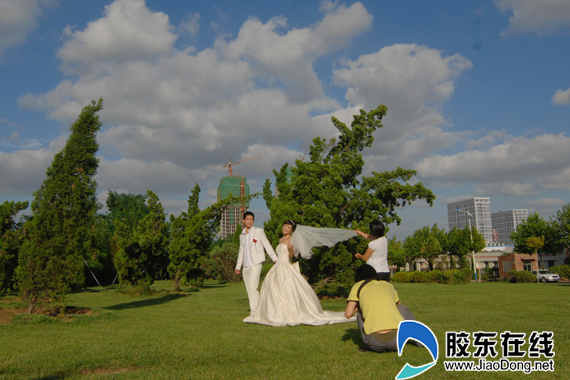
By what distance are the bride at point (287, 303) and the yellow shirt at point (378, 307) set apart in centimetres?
334

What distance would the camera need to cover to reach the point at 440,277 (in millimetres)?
36781

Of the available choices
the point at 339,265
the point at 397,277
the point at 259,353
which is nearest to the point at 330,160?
the point at 339,265

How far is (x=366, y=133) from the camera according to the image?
765 inches

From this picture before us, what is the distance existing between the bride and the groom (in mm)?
393

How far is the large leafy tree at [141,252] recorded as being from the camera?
720 inches

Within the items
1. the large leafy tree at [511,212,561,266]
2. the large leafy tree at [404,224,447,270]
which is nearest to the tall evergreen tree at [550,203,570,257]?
the large leafy tree at [511,212,561,266]

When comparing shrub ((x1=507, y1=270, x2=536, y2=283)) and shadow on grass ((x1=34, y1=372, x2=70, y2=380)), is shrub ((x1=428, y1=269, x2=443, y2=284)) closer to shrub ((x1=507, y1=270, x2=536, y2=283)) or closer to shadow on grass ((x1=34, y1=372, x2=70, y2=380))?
shrub ((x1=507, y1=270, x2=536, y2=283))

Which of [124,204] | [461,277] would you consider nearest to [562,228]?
[461,277]

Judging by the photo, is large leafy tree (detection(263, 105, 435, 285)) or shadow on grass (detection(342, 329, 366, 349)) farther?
large leafy tree (detection(263, 105, 435, 285))

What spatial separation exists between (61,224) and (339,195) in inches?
421

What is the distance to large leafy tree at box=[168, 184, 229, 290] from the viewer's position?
68.0ft

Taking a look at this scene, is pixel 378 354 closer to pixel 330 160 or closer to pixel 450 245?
pixel 330 160

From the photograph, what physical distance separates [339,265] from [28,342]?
1188 cm

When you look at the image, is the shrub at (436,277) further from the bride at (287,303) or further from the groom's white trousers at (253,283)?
the groom's white trousers at (253,283)
